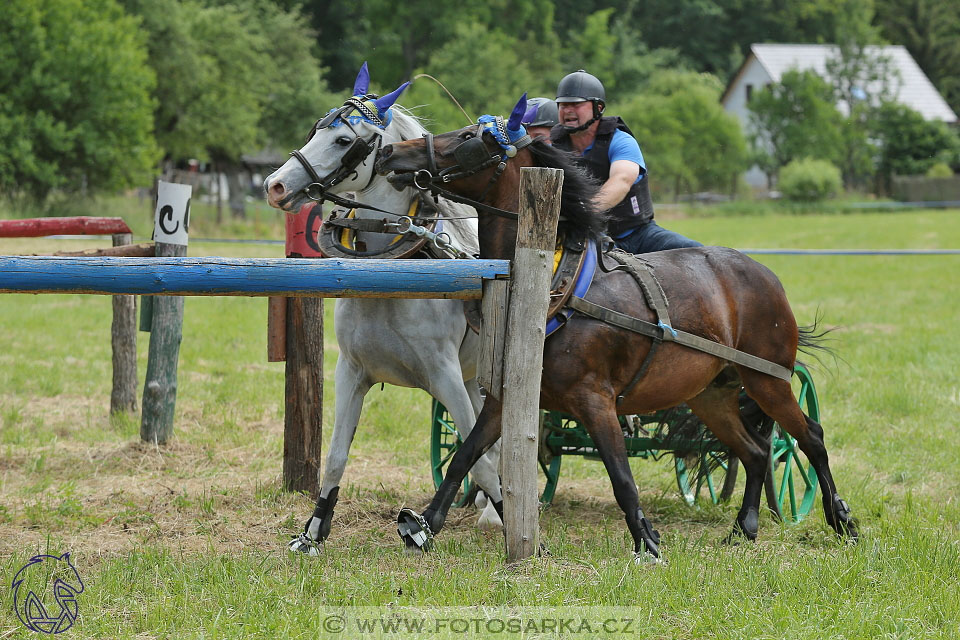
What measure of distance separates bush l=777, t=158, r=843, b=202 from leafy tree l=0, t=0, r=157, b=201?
27700mm

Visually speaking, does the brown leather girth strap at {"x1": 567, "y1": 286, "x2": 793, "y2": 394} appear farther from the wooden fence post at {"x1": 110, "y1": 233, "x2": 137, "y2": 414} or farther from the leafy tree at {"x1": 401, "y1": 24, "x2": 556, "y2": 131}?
the leafy tree at {"x1": 401, "y1": 24, "x2": 556, "y2": 131}

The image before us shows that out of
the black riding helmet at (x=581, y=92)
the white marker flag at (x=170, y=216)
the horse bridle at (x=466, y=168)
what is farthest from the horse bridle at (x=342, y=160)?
the white marker flag at (x=170, y=216)

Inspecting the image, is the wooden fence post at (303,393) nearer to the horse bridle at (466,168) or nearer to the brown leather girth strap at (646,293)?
the horse bridle at (466,168)

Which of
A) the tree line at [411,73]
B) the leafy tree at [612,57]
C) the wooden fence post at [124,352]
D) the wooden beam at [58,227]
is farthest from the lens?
the leafy tree at [612,57]

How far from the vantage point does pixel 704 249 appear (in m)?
5.57

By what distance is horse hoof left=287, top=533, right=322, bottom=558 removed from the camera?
16.2ft

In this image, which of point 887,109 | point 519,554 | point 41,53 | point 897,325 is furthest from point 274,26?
point 519,554

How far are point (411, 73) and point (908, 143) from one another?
26.5 m

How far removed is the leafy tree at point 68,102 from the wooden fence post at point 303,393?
23.6m

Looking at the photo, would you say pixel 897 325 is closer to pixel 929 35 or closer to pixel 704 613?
pixel 704 613

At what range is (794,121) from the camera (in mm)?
52188

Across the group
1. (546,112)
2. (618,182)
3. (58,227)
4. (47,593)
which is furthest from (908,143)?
(47,593)

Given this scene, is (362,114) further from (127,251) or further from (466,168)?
(127,251)

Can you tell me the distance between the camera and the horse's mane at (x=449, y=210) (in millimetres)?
5202
